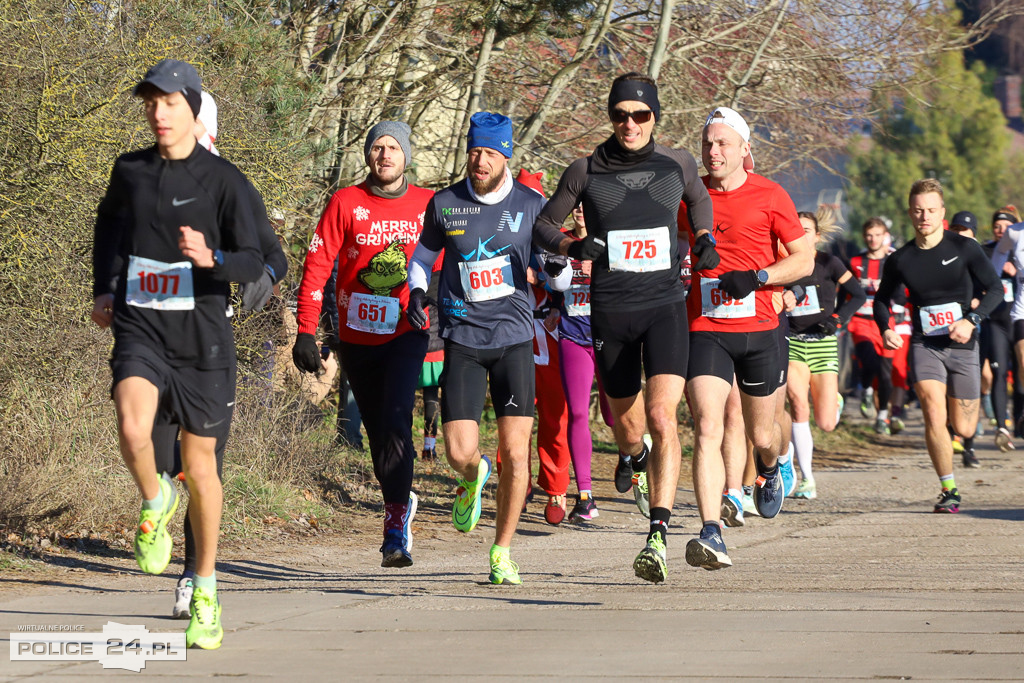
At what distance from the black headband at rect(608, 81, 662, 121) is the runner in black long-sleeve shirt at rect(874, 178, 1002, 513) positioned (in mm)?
3676

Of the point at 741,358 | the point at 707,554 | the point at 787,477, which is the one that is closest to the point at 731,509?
the point at 741,358

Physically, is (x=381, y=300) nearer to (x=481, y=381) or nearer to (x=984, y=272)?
(x=481, y=381)

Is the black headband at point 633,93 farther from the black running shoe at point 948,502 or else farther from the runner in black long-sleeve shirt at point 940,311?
the black running shoe at point 948,502

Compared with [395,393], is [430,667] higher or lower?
lower

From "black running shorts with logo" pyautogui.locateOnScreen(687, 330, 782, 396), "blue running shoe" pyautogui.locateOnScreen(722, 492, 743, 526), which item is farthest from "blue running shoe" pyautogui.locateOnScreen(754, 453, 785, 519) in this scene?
"black running shorts with logo" pyautogui.locateOnScreen(687, 330, 782, 396)

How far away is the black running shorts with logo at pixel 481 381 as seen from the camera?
270 inches

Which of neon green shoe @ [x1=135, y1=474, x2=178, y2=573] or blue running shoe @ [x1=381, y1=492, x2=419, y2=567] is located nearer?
neon green shoe @ [x1=135, y1=474, x2=178, y2=573]

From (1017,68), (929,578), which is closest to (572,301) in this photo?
(929,578)

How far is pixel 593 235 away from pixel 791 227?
4.01ft

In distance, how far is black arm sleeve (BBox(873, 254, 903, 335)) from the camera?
10203 millimetres

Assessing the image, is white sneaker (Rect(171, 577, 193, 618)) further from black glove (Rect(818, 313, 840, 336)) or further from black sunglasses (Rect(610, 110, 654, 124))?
black glove (Rect(818, 313, 840, 336))

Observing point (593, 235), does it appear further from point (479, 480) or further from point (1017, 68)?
point (1017, 68)

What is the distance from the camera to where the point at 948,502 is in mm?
9969

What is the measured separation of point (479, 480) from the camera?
283 inches
